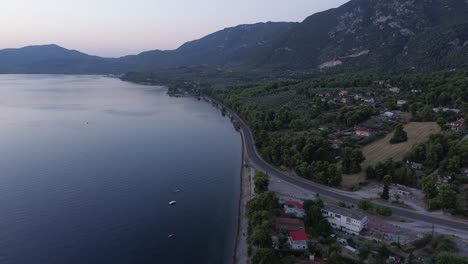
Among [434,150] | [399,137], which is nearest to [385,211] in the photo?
[434,150]

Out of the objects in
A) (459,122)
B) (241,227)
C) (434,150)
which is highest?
(459,122)

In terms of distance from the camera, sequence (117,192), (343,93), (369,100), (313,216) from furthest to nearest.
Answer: (343,93)
(369,100)
(117,192)
(313,216)

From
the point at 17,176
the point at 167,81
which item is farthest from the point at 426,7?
the point at 17,176

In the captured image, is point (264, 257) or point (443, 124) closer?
point (264, 257)

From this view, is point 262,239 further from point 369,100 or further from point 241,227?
point 369,100

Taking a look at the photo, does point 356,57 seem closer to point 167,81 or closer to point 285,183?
point 167,81

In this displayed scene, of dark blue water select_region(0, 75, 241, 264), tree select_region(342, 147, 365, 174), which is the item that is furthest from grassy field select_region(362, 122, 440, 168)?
dark blue water select_region(0, 75, 241, 264)
